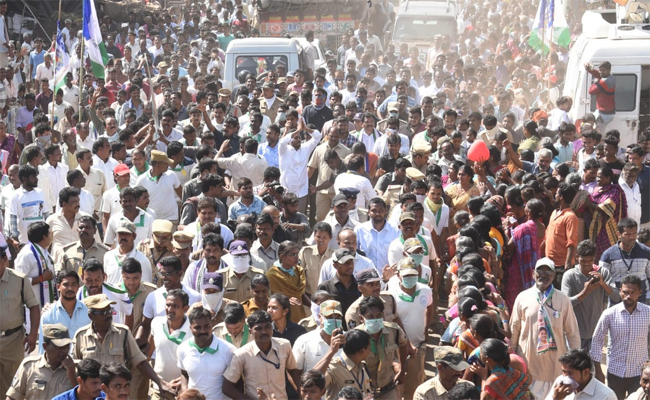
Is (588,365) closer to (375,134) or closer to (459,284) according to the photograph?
(459,284)

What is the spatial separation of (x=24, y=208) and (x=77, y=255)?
1757mm

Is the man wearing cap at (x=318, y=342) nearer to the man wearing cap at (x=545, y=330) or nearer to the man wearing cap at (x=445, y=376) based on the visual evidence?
the man wearing cap at (x=445, y=376)

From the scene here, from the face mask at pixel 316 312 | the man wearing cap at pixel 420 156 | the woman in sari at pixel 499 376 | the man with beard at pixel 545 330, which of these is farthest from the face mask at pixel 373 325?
the man wearing cap at pixel 420 156

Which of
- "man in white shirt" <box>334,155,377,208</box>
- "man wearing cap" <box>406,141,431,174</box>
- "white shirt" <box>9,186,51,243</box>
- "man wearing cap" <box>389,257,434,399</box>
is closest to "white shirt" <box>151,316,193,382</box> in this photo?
"man wearing cap" <box>389,257,434,399</box>

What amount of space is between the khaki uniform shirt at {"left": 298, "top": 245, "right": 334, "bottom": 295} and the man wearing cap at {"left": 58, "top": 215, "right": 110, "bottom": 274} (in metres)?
1.75

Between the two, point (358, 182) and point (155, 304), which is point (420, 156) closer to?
point (358, 182)

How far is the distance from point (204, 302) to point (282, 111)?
291 inches

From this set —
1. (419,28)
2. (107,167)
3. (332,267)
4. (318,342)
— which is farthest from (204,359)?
(419,28)

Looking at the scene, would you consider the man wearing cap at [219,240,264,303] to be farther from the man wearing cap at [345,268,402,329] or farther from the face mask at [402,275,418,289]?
the face mask at [402,275,418,289]

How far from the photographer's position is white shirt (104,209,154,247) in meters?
9.84

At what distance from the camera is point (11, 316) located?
8.16m

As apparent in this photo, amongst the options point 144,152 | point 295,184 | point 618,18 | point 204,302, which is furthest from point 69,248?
point 618,18

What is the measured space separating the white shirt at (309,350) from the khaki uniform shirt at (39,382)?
60.8 inches

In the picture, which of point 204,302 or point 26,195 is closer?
point 204,302
